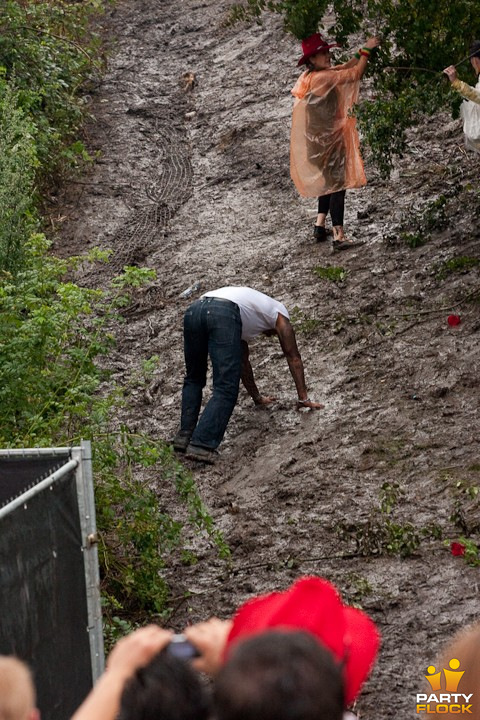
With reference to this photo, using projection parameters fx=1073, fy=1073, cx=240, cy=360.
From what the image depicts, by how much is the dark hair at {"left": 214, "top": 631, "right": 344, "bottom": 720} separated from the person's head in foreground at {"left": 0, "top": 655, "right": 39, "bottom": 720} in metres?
0.38

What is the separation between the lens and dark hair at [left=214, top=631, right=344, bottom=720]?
5.38 feet

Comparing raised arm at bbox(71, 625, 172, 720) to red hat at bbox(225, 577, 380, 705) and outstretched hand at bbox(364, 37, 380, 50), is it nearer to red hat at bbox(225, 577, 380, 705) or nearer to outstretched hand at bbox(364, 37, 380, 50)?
red hat at bbox(225, 577, 380, 705)

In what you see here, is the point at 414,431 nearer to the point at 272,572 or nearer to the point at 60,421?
the point at 272,572

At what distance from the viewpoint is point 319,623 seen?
2.06 meters

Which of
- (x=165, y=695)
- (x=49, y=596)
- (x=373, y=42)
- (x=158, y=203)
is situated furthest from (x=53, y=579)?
(x=158, y=203)

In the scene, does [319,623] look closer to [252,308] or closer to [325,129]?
[252,308]

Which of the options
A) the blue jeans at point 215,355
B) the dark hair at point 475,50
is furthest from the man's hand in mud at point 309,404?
the dark hair at point 475,50

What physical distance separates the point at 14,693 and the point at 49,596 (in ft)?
5.12

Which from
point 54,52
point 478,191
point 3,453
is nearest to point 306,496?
point 3,453

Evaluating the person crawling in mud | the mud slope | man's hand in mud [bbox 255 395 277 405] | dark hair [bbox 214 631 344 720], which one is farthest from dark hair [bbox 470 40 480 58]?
dark hair [bbox 214 631 344 720]

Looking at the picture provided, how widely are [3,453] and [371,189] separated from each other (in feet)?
23.9

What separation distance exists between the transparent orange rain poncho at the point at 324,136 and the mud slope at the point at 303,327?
30.8 inches

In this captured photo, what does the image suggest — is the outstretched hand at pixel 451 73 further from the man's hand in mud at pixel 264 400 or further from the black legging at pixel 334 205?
the man's hand in mud at pixel 264 400

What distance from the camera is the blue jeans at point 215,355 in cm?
699
